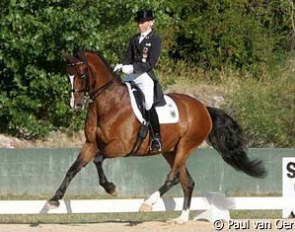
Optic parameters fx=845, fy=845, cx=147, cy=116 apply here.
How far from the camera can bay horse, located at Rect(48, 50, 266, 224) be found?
34.3ft

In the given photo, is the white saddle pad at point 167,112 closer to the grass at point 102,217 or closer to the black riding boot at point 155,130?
the black riding boot at point 155,130

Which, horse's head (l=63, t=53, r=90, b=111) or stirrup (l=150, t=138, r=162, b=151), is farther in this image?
stirrup (l=150, t=138, r=162, b=151)

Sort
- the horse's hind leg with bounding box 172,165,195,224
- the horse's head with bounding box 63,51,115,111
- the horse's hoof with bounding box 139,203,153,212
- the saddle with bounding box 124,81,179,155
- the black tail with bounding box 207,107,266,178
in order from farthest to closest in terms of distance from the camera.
A: the black tail with bounding box 207,107,266,178
the horse's hind leg with bounding box 172,165,195,224
the saddle with bounding box 124,81,179,155
the horse's hoof with bounding box 139,203,153,212
the horse's head with bounding box 63,51,115,111

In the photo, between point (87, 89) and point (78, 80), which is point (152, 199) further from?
point (78, 80)

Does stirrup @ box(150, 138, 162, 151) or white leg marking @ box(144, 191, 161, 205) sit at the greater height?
stirrup @ box(150, 138, 162, 151)

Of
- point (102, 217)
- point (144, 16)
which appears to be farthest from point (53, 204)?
point (102, 217)

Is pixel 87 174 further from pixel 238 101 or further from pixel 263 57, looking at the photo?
pixel 263 57

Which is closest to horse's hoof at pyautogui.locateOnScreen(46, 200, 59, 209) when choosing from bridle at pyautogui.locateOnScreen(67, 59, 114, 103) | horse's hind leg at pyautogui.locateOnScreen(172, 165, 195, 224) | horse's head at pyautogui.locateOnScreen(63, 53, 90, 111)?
horse's head at pyautogui.locateOnScreen(63, 53, 90, 111)

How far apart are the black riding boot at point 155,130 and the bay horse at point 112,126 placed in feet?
0.33

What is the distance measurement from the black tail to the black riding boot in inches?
48.9

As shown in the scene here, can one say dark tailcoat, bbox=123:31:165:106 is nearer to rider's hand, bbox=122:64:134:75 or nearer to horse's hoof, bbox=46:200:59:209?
rider's hand, bbox=122:64:134:75

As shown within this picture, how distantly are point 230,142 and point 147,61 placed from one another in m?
1.93

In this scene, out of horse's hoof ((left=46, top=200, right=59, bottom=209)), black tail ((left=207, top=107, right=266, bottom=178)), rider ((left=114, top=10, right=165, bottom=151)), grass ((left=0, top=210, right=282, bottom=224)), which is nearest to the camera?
horse's hoof ((left=46, top=200, right=59, bottom=209))

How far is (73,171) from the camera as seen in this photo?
10344mm
